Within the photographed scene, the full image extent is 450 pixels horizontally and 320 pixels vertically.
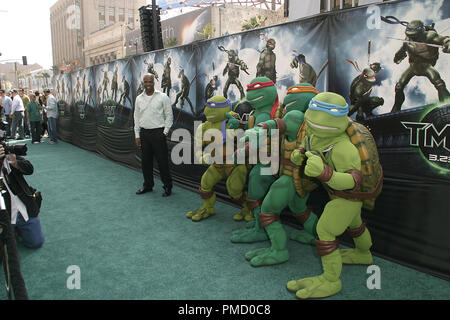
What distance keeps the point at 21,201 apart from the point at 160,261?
1.56 m

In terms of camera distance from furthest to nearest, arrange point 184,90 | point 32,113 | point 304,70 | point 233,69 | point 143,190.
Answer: point 32,113 → point 184,90 → point 143,190 → point 233,69 → point 304,70

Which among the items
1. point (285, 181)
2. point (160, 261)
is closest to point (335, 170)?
point (285, 181)

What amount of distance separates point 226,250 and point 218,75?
2.64m

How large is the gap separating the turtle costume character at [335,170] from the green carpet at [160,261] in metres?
0.19

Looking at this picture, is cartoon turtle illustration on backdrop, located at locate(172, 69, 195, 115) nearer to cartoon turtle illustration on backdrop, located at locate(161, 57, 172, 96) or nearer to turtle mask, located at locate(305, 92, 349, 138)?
cartoon turtle illustration on backdrop, located at locate(161, 57, 172, 96)

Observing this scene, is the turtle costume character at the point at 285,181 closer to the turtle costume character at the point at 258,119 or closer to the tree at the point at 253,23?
the turtle costume character at the point at 258,119

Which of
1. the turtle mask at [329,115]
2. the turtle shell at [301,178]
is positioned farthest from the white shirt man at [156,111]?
the turtle mask at [329,115]

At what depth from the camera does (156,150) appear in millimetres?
5422

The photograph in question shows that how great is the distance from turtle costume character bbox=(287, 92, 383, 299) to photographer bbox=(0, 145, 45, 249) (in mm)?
2643

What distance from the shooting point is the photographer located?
340 centimetres

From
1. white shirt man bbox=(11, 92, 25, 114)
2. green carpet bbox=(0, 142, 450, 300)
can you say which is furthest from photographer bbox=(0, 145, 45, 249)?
white shirt man bbox=(11, 92, 25, 114)

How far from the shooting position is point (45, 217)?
460 cm

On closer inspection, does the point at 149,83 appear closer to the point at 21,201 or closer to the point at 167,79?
the point at 167,79

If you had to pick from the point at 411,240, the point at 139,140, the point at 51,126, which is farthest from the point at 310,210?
the point at 51,126
